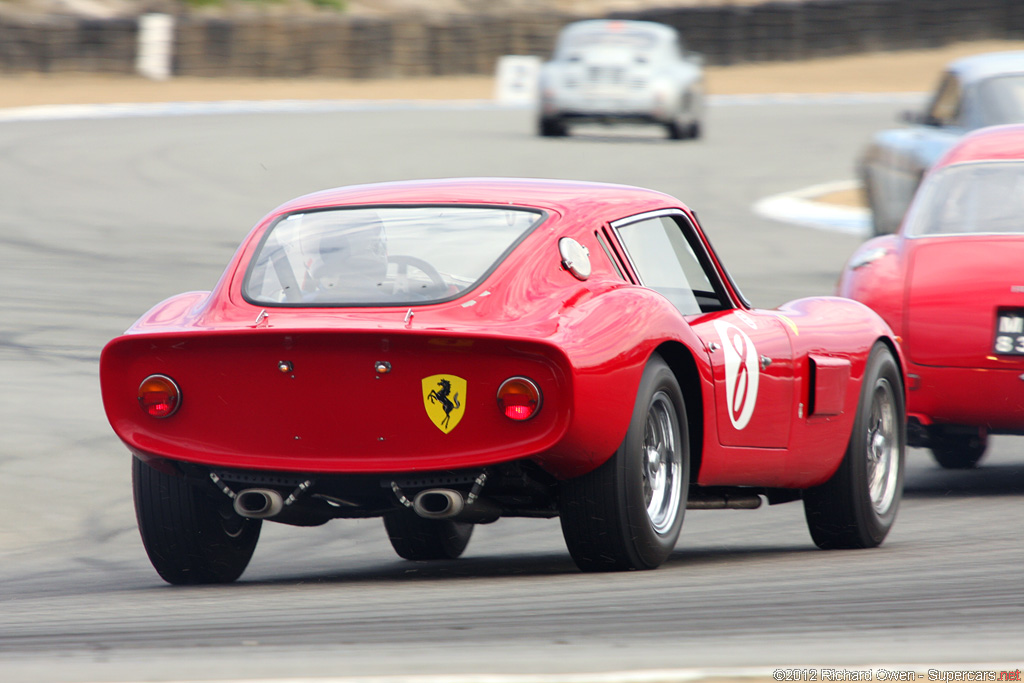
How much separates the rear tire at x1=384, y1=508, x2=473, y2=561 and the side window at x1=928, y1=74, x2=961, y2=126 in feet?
24.6

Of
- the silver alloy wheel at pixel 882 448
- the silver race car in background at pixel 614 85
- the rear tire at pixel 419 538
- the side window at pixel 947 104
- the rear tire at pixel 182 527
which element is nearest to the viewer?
the rear tire at pixel 182 527

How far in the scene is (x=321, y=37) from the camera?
37250mm

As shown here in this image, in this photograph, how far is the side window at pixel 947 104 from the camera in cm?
1302

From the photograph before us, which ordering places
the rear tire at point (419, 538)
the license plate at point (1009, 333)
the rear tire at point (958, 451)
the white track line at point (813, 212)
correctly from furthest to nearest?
the white track line at point (813, 212) → the rear tire at point (958, 451) → the license plate at point (1009, 333) → the rear tire at point (419, 538)

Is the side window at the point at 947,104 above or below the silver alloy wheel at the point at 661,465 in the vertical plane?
above

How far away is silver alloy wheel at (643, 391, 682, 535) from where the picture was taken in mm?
5398

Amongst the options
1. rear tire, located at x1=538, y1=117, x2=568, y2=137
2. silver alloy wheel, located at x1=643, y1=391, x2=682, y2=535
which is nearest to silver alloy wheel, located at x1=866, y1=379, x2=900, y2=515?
silver alloy wheel, located at x1=643, y1=391, x2=682, y2=535

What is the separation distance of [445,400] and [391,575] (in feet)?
3.72

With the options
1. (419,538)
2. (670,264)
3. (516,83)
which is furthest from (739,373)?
(516,83)

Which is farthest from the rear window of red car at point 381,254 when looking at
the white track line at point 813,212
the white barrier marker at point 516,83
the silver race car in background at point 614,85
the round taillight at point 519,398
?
the white barrier marker at point 516,83

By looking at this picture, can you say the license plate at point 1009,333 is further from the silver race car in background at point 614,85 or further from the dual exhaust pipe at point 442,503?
the silver race car in background at point 614,85

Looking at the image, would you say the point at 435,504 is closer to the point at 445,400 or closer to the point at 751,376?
the point at 445,400

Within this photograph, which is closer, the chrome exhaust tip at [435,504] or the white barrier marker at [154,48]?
the chrome exhaust tip at [435,504]

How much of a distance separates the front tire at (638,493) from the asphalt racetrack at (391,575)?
9 centimetres
